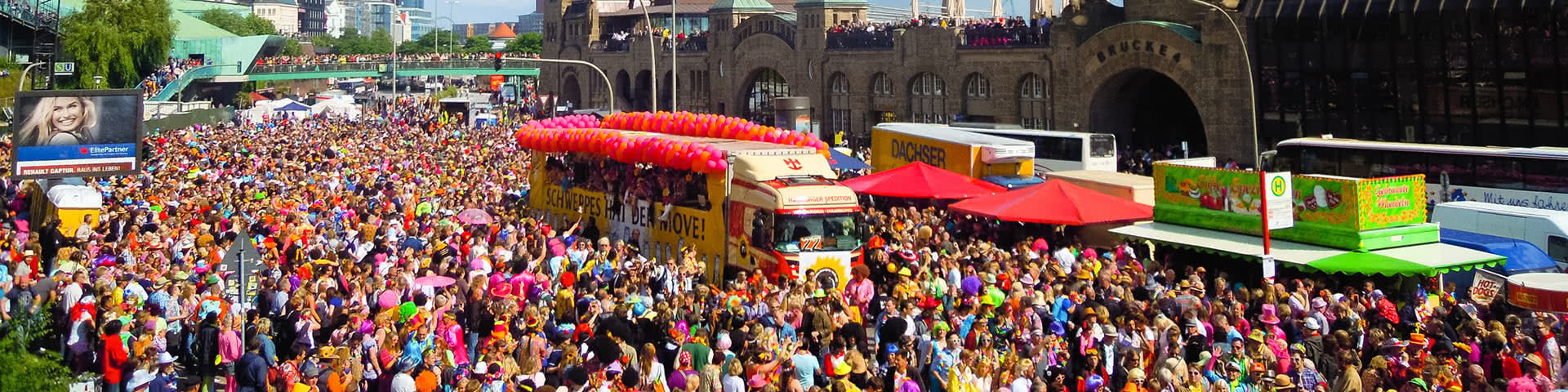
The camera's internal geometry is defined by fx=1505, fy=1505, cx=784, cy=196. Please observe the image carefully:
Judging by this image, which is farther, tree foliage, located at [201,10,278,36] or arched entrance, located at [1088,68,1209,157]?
tree foliage, located at [201,10,278,36]

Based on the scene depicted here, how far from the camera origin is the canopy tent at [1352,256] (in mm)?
19078

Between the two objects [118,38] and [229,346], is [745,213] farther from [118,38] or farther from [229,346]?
[118,38]

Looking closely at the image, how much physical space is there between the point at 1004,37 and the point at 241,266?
37.1 meters

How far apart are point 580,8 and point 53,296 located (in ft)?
213

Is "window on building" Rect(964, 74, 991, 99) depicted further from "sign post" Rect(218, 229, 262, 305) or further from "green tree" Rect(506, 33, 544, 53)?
"green tree" Rect(506, 33, 544, 53)

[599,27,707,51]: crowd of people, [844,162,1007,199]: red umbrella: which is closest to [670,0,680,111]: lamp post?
[599,27,707,51]: crowd of people

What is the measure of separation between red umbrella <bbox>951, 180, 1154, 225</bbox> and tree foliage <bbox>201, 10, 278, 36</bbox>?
163 m

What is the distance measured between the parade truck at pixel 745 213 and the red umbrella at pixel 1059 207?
3.14 metres

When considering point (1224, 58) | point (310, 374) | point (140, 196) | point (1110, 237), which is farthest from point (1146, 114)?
point (310, 374)

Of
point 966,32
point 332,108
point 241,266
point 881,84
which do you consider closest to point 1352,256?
point 241,266

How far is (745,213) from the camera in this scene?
22.5 m

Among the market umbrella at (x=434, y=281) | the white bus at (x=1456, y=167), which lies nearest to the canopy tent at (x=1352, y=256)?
the white bus at (x=1456, y=167)

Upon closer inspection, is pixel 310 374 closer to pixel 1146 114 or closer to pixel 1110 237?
pixel 1110 237

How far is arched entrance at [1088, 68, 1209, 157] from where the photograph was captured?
46.1 meters
